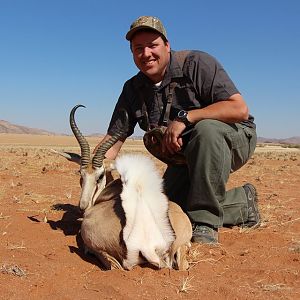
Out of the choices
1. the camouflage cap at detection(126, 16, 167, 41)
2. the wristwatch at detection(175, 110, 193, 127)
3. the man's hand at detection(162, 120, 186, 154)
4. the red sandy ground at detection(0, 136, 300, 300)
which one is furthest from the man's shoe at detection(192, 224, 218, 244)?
the camouflage cap at detection(126, 16, 167, 41)

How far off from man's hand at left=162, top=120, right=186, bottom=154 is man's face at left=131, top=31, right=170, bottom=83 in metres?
0.80

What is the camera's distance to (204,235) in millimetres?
4703

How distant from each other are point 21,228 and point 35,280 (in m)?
1.84

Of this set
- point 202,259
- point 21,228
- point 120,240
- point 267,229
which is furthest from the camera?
point 267,229

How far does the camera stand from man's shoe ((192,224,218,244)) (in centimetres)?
468

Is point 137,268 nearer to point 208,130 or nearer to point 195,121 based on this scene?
point 208,130

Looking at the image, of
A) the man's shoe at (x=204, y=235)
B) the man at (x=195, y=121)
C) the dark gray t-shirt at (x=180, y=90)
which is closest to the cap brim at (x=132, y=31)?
the man at (x=195, y=121)

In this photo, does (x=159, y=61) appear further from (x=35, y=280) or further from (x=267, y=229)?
(x=35, y=280)

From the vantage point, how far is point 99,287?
129 inches

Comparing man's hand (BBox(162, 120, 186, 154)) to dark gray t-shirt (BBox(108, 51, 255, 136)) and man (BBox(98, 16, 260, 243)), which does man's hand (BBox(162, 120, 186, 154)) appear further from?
dark gray t-shirt (BBox(108, 51, 255, 136))

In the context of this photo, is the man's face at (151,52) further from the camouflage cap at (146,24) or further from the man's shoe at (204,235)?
the man's shoe at (204,235)

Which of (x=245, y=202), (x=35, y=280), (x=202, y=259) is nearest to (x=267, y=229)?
(x=245, y=202)

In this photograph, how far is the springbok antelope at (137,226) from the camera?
366cm

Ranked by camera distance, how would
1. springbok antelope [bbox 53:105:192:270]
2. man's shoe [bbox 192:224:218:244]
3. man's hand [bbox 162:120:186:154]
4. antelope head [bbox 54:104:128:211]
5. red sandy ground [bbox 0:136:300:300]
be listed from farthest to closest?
antelope head [bbox 54:104:128:211] → man's hand [bbox 162:120:186:154] → man's shoe [bbox 192:224:218:244] → springbok antelope [bbox 53:105:192:270] → red sandy ground [bbox 0:136:300:300]
